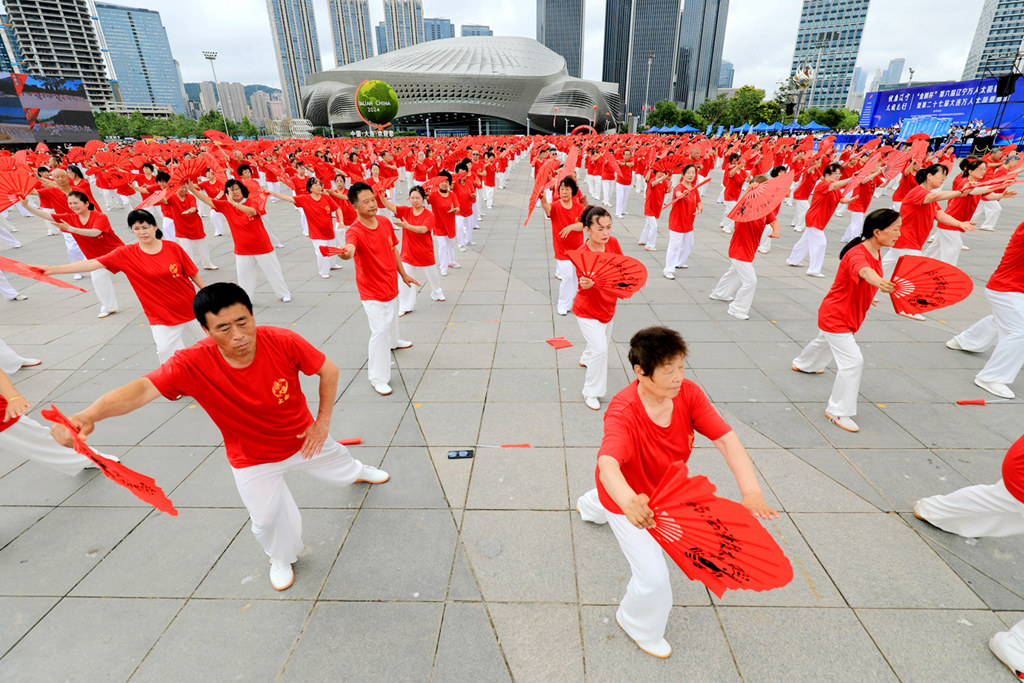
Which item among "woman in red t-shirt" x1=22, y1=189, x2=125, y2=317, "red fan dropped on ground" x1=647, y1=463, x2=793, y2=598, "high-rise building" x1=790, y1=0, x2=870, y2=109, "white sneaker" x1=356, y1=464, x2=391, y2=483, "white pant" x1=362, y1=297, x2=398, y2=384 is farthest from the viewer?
"high-rise building" x1=790, y1=0, x2=870, y2=109

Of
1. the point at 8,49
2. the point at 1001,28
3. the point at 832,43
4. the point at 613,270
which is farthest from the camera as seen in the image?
the point at 832,43

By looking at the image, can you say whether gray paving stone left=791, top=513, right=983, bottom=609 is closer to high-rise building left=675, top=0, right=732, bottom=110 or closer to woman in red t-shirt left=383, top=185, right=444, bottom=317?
woman in red t-shirt left=383, top=185, right=444, bottom=317

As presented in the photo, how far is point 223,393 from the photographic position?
2.36 meters

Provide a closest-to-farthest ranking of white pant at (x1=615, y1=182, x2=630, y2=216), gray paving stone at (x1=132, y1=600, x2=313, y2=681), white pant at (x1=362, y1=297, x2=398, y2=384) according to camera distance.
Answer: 1. gray paving stone at (x1=132, y1=600, x2=313, y2=681)
2. white pant at (x1=362, y1=297, x2=398, y2=384)
3. white pant at (x1=615, y1=182, x2=630, y2=216)

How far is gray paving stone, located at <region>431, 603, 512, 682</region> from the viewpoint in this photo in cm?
229

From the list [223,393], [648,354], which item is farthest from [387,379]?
[648,354]

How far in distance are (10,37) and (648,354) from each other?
160m

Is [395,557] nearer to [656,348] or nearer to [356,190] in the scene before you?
[656,348]

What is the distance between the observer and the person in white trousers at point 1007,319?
14.6 feet

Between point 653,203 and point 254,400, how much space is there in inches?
367

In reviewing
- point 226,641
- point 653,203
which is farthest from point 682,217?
point 226,641

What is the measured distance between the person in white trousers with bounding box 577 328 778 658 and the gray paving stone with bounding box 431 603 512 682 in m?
0.73

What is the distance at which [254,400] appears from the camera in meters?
2.41

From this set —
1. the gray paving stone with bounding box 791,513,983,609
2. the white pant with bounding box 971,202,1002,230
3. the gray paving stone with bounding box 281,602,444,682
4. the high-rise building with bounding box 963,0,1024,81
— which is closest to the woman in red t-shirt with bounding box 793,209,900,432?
the gray paving stone with bounding box 791,513,983,609
